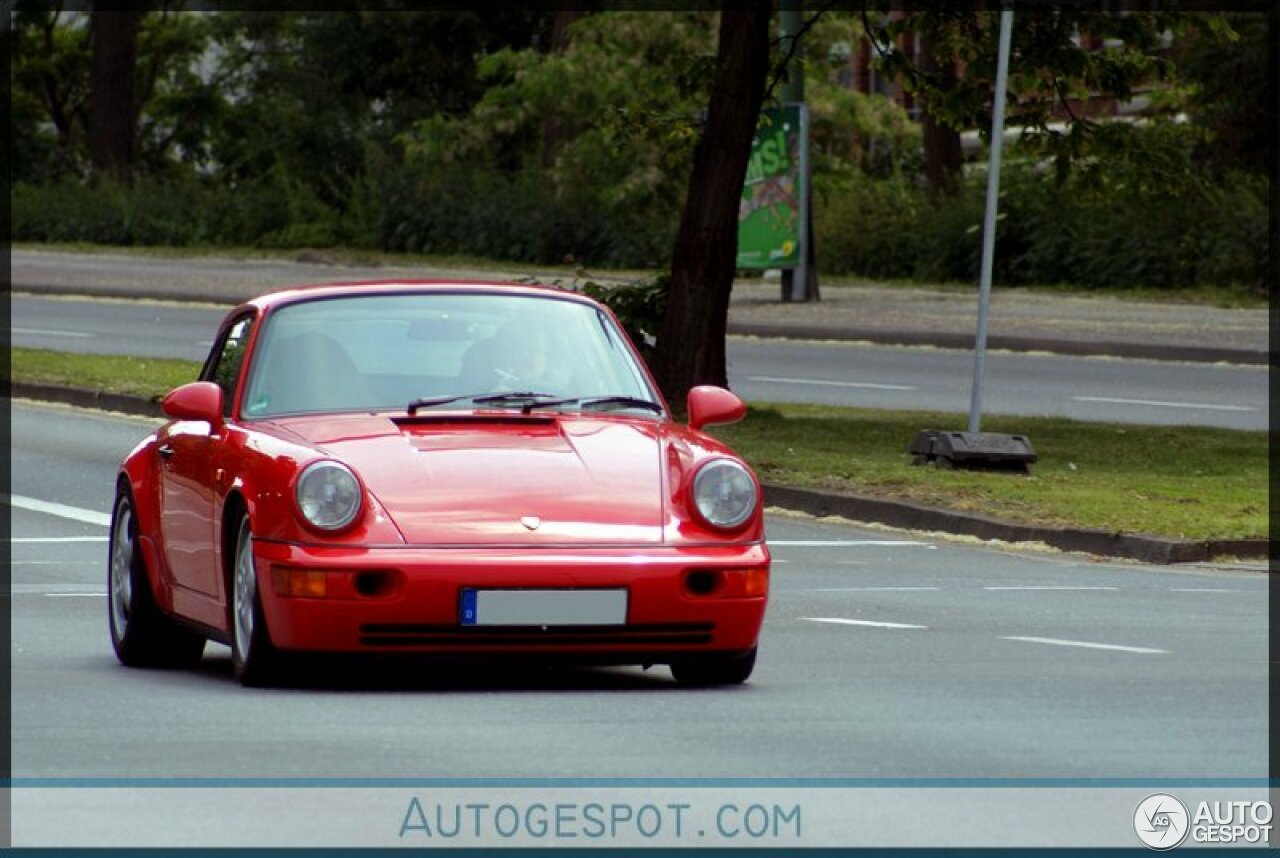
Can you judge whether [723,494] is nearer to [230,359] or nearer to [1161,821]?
[230,359]

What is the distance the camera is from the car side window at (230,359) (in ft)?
33.8

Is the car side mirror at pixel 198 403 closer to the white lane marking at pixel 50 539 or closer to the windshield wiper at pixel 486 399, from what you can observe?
the windshield wiper at pixel 486 399

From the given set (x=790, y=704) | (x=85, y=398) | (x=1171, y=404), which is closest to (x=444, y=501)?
(x=790, y=704)

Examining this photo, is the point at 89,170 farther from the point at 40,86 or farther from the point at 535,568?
the point at 535,568

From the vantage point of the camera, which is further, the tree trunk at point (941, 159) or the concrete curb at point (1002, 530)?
the tree trunk at point (941, 159)

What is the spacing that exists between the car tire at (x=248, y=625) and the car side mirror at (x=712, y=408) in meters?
1.62

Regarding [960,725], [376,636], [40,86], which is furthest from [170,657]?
[40,86]

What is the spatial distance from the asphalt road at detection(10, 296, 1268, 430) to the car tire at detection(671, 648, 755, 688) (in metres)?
15.2

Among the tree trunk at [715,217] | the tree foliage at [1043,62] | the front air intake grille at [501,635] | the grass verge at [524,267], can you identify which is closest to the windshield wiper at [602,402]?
the front air intake grille at [501,635]

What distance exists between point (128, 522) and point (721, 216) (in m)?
12.3

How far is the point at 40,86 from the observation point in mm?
78562

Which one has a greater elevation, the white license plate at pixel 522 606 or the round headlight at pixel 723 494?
the round headlight at pixel 723 494

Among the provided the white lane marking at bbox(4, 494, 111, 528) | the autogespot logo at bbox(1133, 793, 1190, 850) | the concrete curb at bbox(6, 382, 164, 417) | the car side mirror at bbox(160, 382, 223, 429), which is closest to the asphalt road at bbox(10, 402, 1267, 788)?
the autogespot logo at bbox(1133, 793, 1190, 850)

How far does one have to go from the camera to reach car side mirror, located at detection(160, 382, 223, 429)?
9.95m
